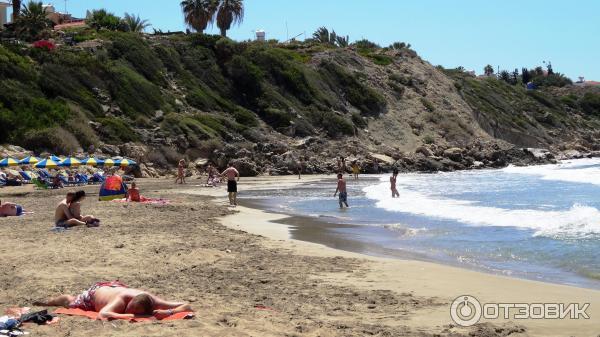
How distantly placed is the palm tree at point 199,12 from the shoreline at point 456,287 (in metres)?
59.0

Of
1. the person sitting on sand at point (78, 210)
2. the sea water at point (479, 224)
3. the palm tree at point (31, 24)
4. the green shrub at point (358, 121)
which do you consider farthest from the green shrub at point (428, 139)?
the person sitting on sand at point (78, 210)

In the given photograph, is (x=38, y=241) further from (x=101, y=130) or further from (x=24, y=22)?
(x=24, y=22)

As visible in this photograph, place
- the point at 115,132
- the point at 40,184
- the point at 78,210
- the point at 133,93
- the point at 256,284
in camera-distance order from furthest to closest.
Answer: the point at 133,93 → the point at 115,132 → the point at 40,184 → the point at 78,210 → the point at 256,284

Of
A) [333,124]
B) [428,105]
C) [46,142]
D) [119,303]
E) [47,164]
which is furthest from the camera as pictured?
[428,105]

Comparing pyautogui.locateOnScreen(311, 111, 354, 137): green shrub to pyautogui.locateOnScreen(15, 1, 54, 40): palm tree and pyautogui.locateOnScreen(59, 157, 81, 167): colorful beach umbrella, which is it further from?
pyautogui.locateOnScreen(59, 157, 81, 167): colorful beach umbrella

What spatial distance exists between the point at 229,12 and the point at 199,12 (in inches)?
115

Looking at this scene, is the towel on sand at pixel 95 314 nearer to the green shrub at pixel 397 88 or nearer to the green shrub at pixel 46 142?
the green shrub at pixel 46 142

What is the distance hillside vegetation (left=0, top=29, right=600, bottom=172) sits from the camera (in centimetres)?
3891

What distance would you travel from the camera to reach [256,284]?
8.02 meters

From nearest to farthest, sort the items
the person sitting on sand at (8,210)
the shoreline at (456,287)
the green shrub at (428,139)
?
the shoreline at (456,287) < the person sitting on sand at (8,210) < the green shrub at (428,139)

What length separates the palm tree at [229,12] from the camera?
221ft

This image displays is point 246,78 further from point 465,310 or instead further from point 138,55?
point 465,310

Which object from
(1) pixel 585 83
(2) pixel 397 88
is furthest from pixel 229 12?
(1) pixel 585 83

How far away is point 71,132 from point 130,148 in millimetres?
3146
